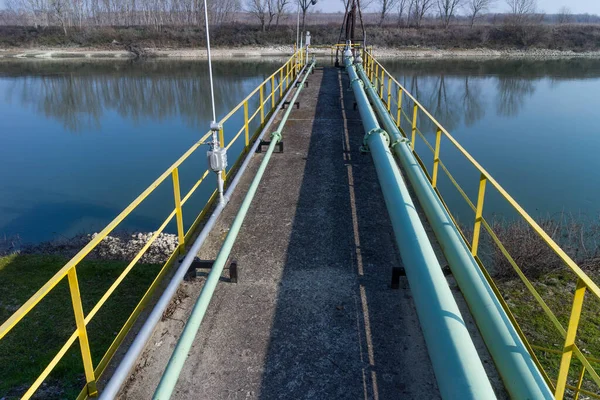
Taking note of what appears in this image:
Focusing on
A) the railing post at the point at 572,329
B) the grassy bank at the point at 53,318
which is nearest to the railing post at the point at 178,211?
the grassy bank at the point at 53,318

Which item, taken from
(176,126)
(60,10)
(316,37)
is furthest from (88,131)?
(60,10)

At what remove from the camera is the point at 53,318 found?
23.0ft

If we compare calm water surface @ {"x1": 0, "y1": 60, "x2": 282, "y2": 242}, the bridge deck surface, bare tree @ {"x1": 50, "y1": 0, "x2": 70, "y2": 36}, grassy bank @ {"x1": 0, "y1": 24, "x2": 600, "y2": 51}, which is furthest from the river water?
bare tree @ {"x1": 50, "y1": 0, "x2": 70, "y2": 36}

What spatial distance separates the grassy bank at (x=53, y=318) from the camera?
554 cm

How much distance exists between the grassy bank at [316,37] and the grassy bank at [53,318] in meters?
47.8

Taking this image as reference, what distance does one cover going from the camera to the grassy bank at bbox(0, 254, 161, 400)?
5535mm

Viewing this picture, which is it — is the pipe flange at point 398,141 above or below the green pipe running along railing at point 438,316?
above

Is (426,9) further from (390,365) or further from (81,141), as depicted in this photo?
(390,365)

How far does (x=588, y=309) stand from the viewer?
721cm

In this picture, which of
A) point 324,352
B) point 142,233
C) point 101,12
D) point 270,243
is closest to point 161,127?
point 142,233

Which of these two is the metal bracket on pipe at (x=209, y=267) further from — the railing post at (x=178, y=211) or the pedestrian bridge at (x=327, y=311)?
the railing post at (x=178, y=211)

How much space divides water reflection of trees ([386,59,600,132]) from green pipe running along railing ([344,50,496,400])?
1460 cm

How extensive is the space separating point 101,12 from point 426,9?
46.7 metres

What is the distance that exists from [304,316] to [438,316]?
45.4 inches
